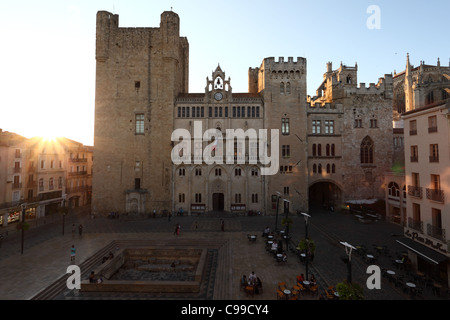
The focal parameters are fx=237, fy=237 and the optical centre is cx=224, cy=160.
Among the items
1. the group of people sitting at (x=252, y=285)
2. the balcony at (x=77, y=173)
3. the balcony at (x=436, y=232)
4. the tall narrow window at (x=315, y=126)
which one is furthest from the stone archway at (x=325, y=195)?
the balcony at (x=77, y=173)

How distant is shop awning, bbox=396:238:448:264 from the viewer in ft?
56.3

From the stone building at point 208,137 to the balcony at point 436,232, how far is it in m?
20.3

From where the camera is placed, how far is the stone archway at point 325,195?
138 ft

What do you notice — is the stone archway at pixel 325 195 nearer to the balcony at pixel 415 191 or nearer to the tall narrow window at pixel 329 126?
the tall narrow window at pixel 329 126

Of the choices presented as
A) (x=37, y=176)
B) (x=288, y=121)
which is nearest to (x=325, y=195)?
(x=288, y=121)

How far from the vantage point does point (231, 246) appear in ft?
83.3

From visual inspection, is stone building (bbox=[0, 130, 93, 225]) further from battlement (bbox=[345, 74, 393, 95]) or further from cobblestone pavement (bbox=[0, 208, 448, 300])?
battlement (bbox=[345, 74, 393, 95])

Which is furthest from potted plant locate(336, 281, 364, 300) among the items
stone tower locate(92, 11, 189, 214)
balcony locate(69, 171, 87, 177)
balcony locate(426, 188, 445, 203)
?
balcony locate(69, 171, 87, 177)

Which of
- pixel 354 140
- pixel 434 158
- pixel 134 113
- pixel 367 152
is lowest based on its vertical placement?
pixel 434 158

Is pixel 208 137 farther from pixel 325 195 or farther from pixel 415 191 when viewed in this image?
pixel 415 191

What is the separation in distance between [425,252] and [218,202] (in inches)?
1096

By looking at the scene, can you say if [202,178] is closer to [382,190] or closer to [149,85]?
[149,85]

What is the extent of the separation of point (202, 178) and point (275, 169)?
12.2 meters

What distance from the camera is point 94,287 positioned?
1686 cm
